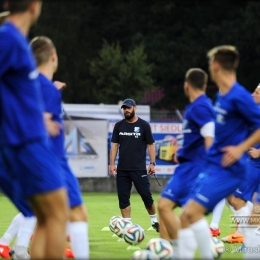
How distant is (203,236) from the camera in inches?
333

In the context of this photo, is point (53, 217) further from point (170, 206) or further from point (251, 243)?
point (251, 243)

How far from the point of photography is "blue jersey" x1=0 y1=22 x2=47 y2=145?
664 centimetres

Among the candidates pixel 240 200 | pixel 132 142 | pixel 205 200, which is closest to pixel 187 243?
pixel 205 200

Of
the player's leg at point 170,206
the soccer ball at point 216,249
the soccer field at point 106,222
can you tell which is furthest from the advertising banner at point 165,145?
the player's leg at point 170,206

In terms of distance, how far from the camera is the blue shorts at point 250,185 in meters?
12.6

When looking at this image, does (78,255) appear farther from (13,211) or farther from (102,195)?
(102,195)

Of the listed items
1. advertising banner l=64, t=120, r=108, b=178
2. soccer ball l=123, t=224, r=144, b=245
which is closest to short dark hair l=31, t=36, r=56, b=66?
soccer ball l=123, t=224, r=144, b=245

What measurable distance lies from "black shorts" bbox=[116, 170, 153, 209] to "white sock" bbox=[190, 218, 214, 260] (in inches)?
265

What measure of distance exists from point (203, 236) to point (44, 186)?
233 cm

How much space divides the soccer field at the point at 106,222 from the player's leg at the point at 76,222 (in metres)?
2.25

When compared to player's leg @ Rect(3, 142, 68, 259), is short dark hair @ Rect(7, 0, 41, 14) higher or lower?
higher

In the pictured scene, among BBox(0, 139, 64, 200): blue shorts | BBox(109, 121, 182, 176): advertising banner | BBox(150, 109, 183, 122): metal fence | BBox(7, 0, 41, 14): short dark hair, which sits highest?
BBox(7, 0, 41, 14): short dark hair

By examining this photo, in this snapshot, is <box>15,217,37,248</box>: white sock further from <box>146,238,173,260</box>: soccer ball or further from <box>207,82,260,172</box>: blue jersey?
<box>207,82,260,172</box>: blue jersey

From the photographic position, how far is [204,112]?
9.34m
